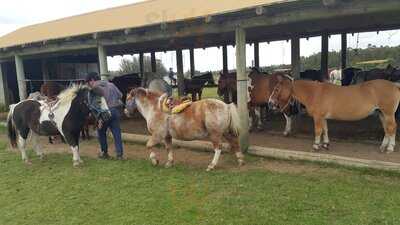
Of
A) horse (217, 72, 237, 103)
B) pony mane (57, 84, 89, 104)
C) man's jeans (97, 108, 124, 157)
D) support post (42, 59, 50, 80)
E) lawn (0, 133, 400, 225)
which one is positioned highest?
support post (42, 59, 50, 80)

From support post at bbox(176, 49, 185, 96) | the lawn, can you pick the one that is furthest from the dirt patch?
support post at bbox(176, 49, 185, 96)

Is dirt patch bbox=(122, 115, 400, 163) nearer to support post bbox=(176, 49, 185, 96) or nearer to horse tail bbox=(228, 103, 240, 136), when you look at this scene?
horse tail bbox=(228, 103, 240, 136)

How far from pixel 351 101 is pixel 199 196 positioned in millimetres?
3461

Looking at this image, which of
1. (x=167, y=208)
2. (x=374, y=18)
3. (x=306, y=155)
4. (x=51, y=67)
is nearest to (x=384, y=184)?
(x=306, y=155)

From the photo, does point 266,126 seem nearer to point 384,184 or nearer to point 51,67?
point 384,184

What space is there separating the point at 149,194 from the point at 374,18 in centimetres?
636

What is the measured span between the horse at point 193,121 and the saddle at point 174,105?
41 mm

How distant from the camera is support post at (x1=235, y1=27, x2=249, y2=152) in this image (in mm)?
7438

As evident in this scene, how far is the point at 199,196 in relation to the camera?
543 centimetres

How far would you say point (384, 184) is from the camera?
5488 millimetres

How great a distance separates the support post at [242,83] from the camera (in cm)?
744

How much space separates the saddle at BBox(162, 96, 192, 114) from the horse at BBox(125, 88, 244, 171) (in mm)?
41

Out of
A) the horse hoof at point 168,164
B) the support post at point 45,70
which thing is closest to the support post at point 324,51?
the horse hoof at point 168,164

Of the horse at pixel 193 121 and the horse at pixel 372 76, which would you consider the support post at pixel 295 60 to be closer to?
the horse at pixel 372 76
